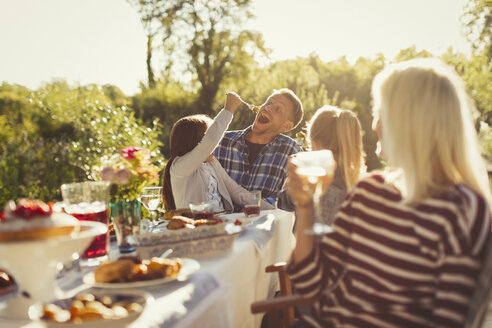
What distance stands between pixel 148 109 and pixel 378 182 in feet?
51.7

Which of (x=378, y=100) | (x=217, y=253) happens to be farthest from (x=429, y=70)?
(x=217, y=253)

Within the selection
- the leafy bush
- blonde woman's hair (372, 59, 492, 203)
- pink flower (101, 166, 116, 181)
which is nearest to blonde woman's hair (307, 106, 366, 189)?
blonde woman's hair (372, 59, 492, 203)

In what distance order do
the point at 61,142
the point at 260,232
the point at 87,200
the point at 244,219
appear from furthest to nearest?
the point at 61,142
the point at 244,219
the point at 260,232
the point at 87,200

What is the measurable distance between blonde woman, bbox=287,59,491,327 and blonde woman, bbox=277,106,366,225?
99 centimetres

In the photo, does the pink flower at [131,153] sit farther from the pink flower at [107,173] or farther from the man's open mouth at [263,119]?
the man's open mouth at [263,119]

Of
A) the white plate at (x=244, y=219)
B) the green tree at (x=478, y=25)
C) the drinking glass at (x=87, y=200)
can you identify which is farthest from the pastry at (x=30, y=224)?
the green tree at (x=478, y=25)

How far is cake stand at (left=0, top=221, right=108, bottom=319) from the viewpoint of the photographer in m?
0.98

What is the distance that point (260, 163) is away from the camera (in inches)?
185

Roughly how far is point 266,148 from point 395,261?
11.0 feet

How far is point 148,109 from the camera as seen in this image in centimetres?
1655

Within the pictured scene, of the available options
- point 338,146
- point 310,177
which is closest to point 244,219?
point 338,146

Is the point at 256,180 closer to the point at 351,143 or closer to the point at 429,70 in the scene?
the point at 351,143

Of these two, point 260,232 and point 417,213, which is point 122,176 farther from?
point 417,213

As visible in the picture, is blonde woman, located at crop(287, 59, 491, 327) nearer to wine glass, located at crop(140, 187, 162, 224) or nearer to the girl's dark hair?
wine glass, located at crop(140, 187, 162, 224)
